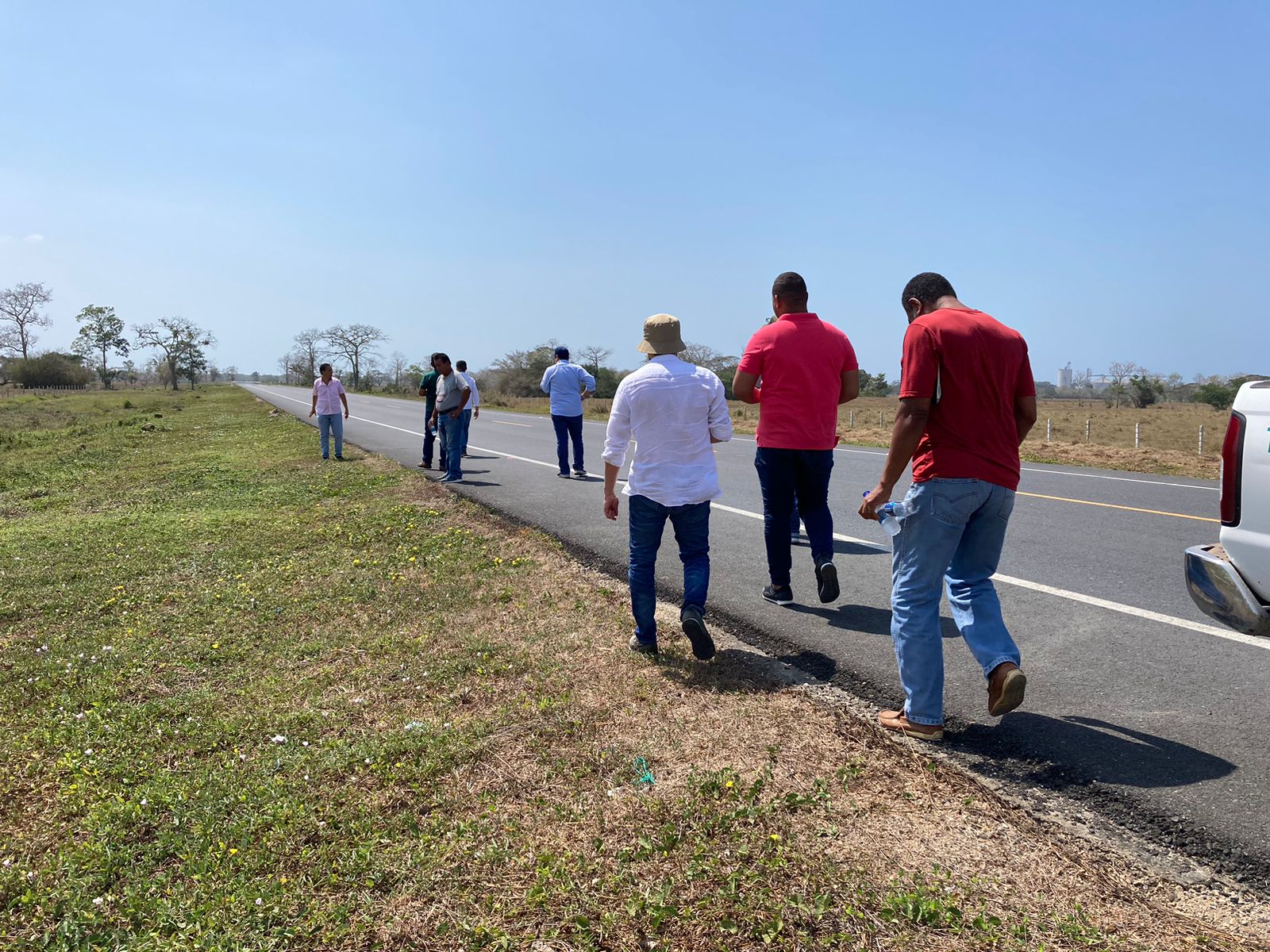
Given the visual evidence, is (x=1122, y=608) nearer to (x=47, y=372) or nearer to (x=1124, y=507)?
(x=1124, y=507)

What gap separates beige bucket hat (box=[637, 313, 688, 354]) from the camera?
4.81 m

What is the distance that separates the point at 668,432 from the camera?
469cm

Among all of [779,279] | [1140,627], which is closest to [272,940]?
[779,279]

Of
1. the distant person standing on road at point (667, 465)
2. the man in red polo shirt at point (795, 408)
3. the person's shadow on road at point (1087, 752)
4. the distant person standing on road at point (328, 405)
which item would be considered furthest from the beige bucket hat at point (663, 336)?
the distant person standing on road at point (328, 405)

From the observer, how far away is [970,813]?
122 inches

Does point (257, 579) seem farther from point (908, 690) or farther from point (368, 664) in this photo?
point (908, 690)

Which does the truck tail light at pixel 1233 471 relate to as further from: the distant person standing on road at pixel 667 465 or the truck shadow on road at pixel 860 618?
the distant person standing on road at pixel 667 465

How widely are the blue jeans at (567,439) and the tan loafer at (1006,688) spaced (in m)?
9.63

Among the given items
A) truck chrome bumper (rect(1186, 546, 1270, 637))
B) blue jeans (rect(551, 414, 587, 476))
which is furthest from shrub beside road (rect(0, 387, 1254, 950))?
blue jeans (rect(551, 414, 587, 476))

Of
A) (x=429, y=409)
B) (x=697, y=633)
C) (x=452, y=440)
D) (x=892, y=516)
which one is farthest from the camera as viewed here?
(x=429, y=409)

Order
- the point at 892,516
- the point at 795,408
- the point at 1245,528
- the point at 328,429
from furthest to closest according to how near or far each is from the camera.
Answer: the point at 328,429 → the point at 795,408 → the point at 892,516 → the point at 1245,528

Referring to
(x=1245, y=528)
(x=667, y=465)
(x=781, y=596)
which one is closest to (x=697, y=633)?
(x=667, y=465)

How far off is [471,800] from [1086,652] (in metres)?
3.50

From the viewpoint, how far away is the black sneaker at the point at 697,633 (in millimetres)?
4594
